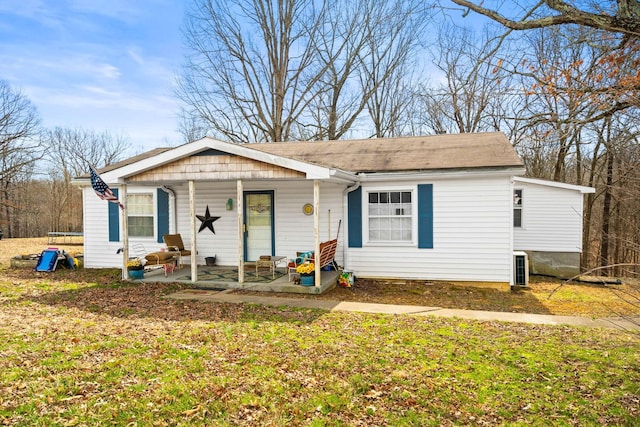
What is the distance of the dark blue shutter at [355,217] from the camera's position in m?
9.96

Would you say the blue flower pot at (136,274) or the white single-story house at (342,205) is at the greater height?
the white single-story house at (342,205)

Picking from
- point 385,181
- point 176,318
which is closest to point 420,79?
point 385,181

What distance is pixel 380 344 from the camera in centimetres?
523

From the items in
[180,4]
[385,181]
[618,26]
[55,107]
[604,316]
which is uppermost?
[180,4]

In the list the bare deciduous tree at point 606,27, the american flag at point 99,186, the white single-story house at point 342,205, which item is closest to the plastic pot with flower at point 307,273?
the white single-story house at point 342,205

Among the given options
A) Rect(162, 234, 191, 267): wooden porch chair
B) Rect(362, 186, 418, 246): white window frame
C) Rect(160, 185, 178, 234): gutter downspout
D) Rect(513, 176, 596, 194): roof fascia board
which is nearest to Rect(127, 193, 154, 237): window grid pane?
Rect(160, 185, 178, 234): gutter downspout

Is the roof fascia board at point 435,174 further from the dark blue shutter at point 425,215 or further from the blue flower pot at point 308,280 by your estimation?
the blue flower pot at point 308,280

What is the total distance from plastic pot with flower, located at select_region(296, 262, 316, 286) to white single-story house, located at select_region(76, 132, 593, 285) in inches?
27.5

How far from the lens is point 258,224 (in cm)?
1095

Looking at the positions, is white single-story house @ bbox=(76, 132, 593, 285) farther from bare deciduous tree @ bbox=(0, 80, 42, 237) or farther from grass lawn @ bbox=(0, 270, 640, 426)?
bare deciduous tree @ bbox=(0, 80, 42, 237)

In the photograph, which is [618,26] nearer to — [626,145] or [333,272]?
[626,145]

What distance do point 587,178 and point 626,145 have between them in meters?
17.4

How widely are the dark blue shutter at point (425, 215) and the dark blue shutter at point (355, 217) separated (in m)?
1.45

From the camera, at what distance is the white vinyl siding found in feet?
43.3
